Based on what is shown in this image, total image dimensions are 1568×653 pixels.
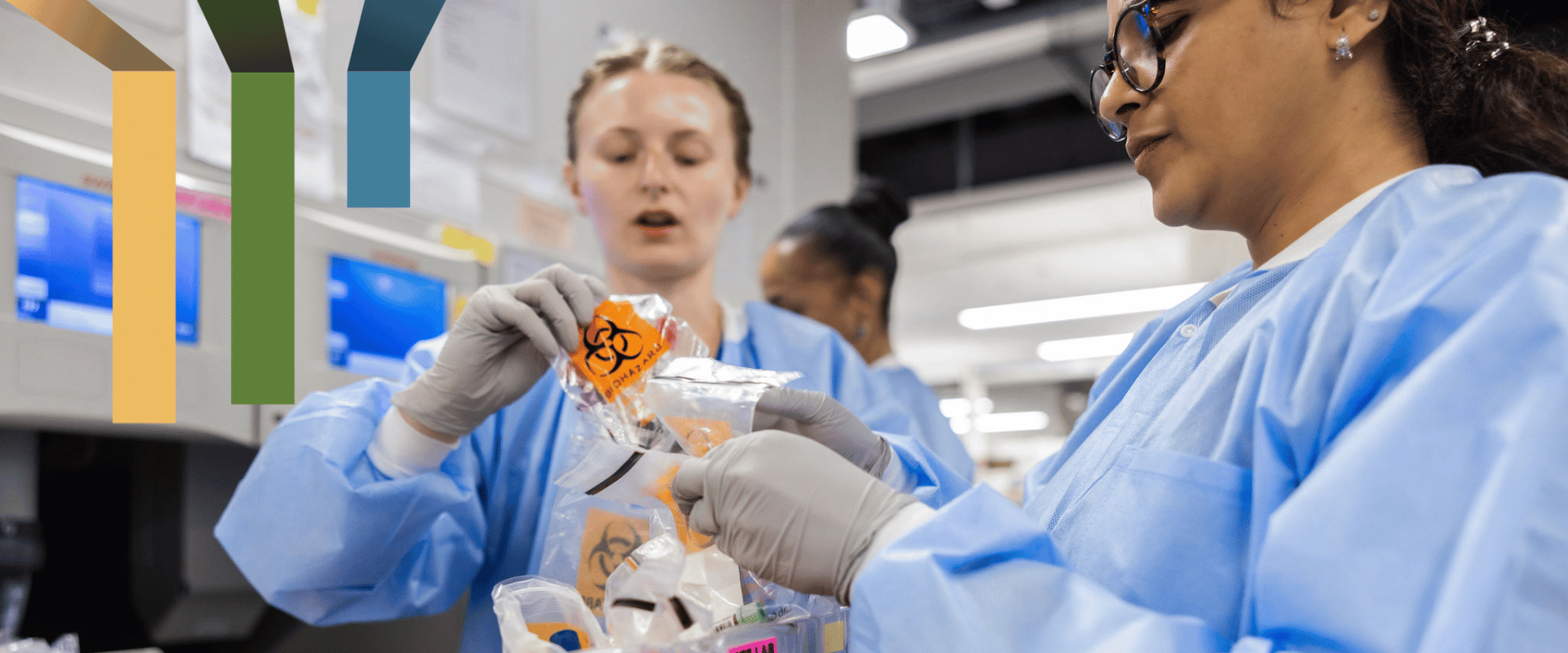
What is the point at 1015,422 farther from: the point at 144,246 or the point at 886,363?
the point at 144,246

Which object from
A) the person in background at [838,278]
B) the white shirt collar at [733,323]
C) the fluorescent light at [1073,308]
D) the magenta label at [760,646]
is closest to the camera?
the magenta label at [760,646]

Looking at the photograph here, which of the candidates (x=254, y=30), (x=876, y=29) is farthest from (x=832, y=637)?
(x=876, y=29)

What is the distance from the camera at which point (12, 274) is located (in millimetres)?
1403

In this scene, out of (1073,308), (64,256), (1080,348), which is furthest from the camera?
(1080,348)

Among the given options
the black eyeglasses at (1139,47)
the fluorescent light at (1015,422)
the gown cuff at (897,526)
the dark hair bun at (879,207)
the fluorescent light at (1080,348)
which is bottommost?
the fluorescent light at (1015,422)

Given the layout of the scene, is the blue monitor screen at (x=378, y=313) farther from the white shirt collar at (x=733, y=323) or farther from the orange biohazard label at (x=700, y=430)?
the orange biohazard label at (x=700, y=430)

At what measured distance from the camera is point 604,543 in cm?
104

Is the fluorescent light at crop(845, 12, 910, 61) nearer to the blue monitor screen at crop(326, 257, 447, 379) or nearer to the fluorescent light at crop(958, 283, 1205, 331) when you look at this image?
the blue monitor screen at crop(326, 257, 447, 379)

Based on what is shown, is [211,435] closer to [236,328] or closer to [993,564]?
[236,328]

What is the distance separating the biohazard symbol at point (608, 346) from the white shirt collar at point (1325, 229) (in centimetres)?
61

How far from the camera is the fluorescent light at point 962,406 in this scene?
12298 mm

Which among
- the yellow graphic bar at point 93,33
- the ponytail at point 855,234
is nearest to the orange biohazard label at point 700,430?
the yellow graphic bar at point 93,33

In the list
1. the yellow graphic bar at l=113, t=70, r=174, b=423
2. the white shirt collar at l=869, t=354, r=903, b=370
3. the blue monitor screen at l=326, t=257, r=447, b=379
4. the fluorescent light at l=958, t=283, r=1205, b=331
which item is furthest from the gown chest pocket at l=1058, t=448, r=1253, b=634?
the fluorescent light at l=958, t=283, r=1205, b=331

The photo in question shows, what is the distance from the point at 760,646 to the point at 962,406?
13.4 meters
